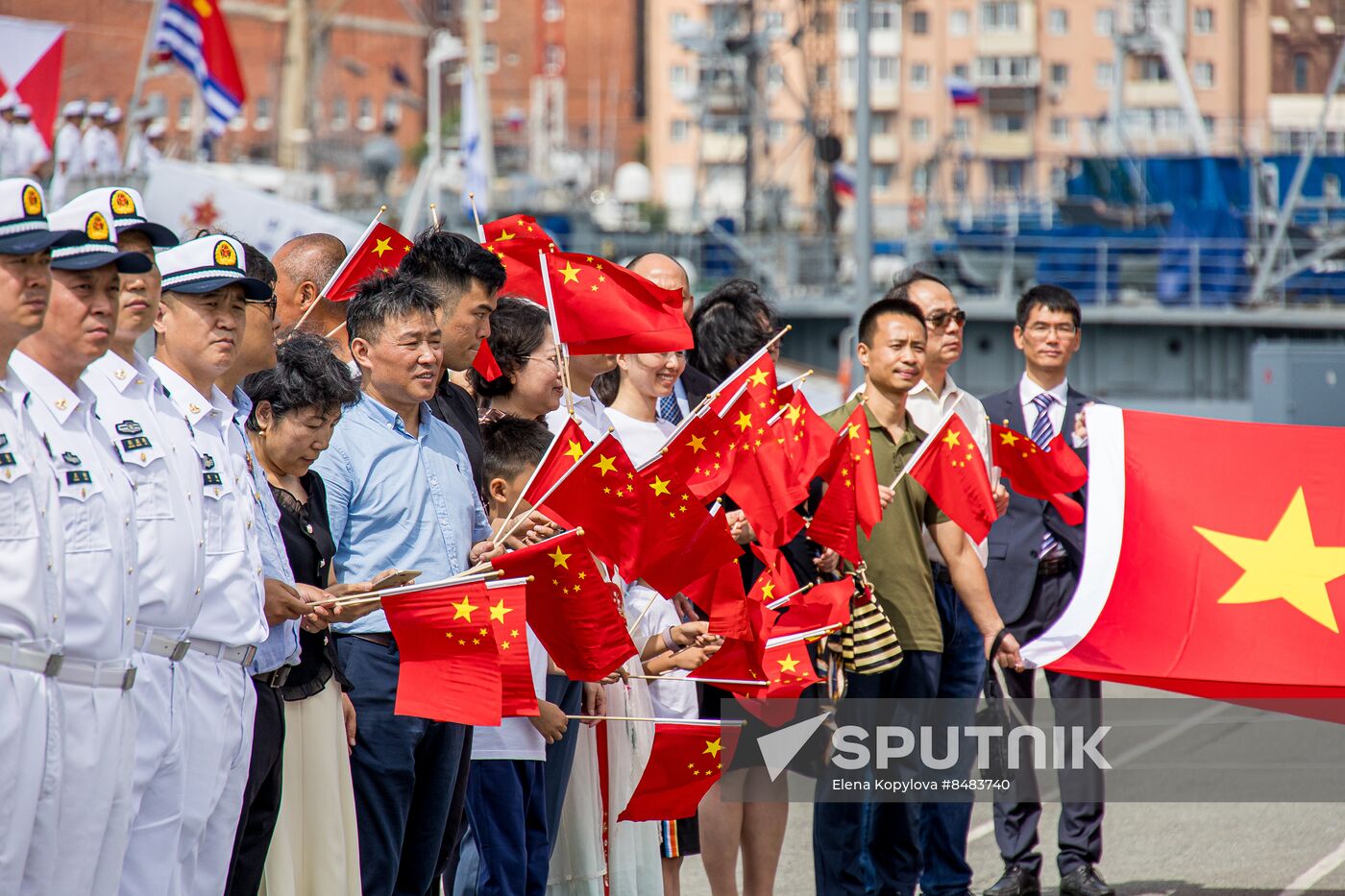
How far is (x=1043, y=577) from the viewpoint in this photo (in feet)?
23.9

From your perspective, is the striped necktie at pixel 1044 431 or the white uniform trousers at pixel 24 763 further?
the striped necktie at pixel 1044 431

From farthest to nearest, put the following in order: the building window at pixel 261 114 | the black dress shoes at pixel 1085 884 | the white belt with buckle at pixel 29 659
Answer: the building window at pixel 261 114 → the black dress shoes at pixel 1085 884 → the white belt with buckle at pixel 29 659

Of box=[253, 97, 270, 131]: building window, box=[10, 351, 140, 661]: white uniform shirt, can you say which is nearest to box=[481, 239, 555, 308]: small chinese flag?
box=[10, 351, 140, 661]: white uniform shirt

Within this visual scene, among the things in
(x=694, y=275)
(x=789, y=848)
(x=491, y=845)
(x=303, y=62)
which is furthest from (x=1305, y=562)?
(x=303, y=62)

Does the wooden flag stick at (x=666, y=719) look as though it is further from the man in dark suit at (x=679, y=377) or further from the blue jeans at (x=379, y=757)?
the man in dark suit at (x=679, y=377)

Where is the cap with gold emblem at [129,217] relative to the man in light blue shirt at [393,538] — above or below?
above

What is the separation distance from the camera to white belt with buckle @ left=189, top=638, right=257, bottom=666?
4.13 meters

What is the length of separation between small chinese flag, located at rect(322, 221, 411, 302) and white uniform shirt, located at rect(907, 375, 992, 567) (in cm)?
217

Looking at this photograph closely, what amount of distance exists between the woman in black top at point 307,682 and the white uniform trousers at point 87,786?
91 centimetres

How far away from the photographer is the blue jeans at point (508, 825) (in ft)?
16.8

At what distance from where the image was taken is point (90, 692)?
3.63m

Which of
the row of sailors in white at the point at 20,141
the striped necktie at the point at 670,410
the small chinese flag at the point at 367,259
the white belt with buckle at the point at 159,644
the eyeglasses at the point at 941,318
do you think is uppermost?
the row of sailors in white at the point at 20,141

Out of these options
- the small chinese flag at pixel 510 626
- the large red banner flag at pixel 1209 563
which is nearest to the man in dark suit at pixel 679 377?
the large red banner flag at pixel 1209 563

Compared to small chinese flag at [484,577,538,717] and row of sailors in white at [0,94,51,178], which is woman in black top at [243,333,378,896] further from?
row of sailors in white at [0,94,51,178]
